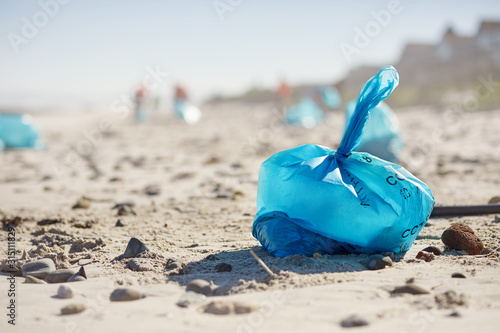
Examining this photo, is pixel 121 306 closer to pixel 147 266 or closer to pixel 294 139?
pixel 147 266

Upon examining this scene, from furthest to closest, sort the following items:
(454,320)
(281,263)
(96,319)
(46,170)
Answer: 1. (46,170)
2. (281,263)
3. (96,319)
4. (454,320)

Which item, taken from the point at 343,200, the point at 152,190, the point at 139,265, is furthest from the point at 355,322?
the point at 152,190

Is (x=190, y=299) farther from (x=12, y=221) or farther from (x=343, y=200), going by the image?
(x=12, y=221)

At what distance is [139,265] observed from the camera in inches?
83.7

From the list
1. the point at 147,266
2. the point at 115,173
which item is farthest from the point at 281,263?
the point at 115,173

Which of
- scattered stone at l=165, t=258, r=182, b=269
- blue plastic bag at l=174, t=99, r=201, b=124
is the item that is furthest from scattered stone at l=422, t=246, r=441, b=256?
blue plastic bag at l=174, t=99, r=201, b=124

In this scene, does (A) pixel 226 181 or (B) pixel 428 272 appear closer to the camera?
(B) pixel 428 272

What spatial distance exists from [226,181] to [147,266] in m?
2.47

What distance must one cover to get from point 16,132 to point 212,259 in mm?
6436

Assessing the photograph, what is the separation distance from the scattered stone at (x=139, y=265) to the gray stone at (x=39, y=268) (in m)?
0.33

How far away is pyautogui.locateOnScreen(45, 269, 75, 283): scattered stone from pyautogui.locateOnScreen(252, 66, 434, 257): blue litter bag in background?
2.81 feet

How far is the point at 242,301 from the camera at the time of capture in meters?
1.70

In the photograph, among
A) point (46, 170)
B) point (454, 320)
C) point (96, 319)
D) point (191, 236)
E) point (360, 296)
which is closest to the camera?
point (454, 320)

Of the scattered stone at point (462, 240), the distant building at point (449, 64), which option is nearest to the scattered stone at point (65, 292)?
the scattered stone at point (462, 240)
